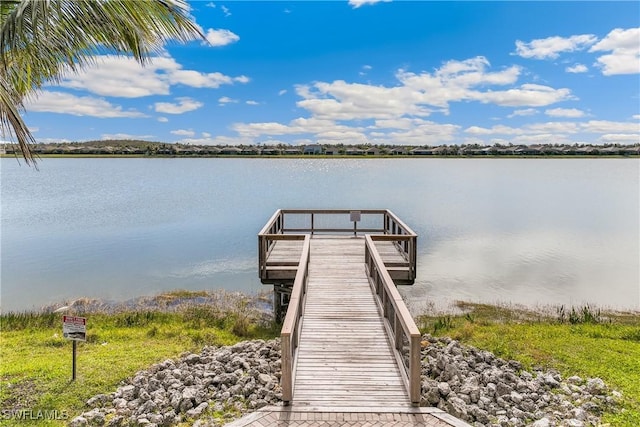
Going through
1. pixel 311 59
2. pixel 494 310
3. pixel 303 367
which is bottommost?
pixel 494 310

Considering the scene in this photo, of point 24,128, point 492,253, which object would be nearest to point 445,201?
point 492,253

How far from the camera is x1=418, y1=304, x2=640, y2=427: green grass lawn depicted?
7355 millimetres

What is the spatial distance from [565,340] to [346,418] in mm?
7538

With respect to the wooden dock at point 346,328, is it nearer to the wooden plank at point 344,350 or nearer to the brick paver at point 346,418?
the wooden plank at point 344,350

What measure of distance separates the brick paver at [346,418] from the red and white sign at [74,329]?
11.9 feet

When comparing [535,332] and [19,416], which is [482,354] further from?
[19,416]

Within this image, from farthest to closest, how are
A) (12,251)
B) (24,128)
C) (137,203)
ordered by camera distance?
(137,203)
(12,251)
(24,128)

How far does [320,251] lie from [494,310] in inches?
252

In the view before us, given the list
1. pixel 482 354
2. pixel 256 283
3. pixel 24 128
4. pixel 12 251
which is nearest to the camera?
pixel 24 128

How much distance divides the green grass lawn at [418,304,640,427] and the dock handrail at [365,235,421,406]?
3.00 m

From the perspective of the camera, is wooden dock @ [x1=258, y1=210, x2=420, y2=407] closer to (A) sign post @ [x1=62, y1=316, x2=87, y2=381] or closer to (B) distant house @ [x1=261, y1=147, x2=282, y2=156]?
(A) sign post @ [x1=62, y1=316, x2=87, y2=381]

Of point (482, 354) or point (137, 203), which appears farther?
point (137, 203)

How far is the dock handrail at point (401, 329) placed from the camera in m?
4.99

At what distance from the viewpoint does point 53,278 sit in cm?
1686
